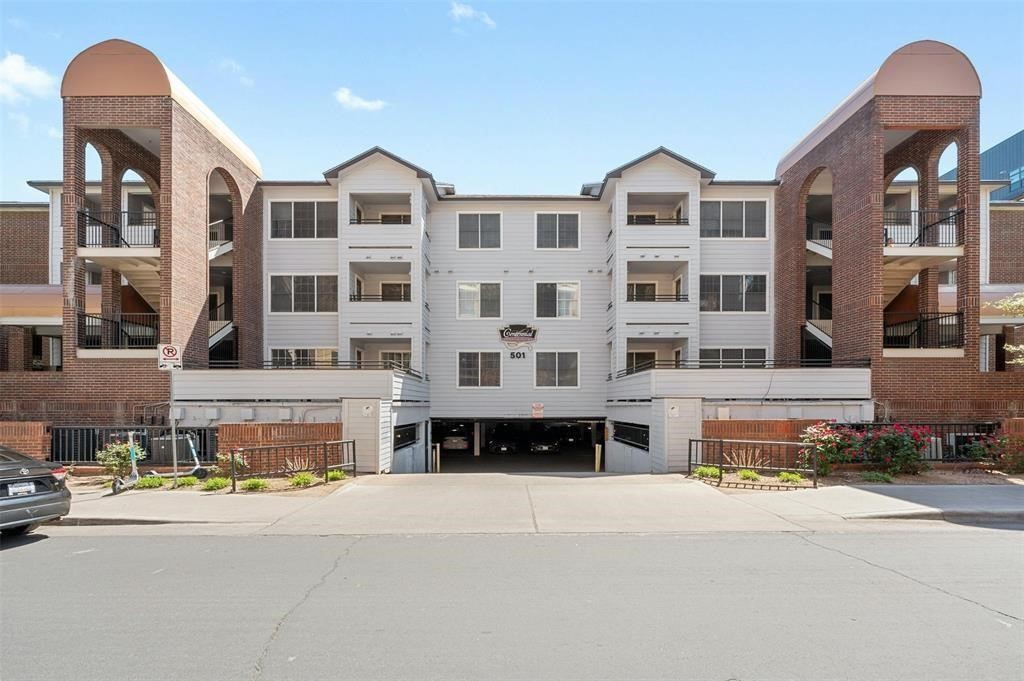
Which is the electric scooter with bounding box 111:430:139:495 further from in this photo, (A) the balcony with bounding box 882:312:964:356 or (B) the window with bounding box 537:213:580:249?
(A) the balcony with bounding box 882:312:964:356

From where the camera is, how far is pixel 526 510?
437 inches

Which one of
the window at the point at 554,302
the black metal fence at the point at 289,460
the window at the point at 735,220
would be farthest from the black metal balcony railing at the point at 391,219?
the black metal fence at the point at 289,460

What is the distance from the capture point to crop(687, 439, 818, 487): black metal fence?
14.4 metres

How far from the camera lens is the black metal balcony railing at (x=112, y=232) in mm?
20417

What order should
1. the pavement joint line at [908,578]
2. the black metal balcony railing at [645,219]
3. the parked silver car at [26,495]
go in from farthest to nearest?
the black metal balcony railing at [645,219] → the parked silver car at [26,495] → the pavement joint line at [908,578]

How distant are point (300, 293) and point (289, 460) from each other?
42.5 ft

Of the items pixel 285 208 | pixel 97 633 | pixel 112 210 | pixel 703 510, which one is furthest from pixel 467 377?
pixel 97 633

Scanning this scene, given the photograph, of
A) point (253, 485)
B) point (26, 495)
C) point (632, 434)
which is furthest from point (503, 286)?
point (26, 495)

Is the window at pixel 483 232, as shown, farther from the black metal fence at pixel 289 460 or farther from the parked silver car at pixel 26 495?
the parked silver car at pixel 26 495

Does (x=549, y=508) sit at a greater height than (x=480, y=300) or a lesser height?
lesser

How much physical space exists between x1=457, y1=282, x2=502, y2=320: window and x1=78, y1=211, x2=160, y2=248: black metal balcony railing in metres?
12.2

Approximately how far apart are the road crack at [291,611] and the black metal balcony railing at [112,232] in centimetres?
1794

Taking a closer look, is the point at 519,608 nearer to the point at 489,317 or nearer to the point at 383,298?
the point at 489,317

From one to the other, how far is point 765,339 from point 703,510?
1769cm
